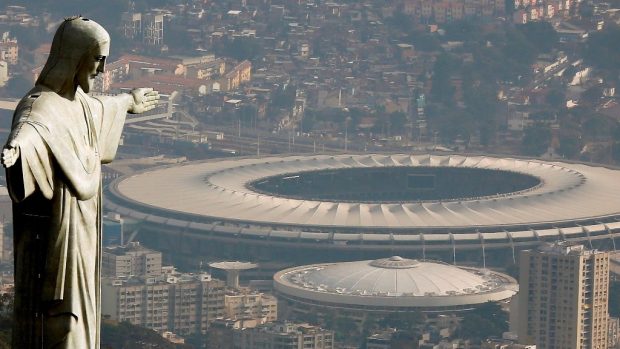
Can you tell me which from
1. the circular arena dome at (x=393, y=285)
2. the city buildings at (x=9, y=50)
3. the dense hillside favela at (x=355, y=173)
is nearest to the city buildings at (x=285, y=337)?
the dense hillside favela at (x=355, y=173)

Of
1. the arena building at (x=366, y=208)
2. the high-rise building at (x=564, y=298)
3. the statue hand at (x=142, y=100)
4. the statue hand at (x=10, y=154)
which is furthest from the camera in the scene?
the arena building at (x=366, y=208)

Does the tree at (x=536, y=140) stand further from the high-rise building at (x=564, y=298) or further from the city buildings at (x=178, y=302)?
the high-rise building at (x=564, y=298)

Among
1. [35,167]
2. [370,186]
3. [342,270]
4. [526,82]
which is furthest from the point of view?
[526,82]

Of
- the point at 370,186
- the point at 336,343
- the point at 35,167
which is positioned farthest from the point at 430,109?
the point at 35,167

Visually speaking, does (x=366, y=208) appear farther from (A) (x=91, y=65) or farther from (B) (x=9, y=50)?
(A) (x=91, y=65)

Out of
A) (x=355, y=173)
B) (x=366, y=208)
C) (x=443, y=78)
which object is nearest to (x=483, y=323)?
(x=366, y=208)

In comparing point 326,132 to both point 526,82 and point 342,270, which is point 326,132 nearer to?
point 526,82
